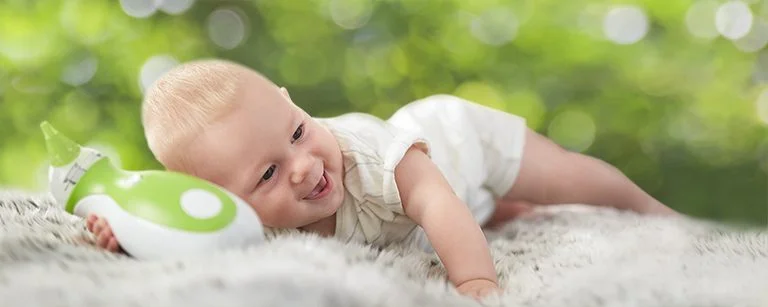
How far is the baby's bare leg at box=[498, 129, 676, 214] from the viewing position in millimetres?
1423

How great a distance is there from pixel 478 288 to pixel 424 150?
290 millimetres

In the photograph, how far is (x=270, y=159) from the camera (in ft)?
3.34

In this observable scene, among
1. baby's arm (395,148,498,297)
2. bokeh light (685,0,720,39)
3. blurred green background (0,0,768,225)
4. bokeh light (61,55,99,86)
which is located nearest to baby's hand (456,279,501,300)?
baby's arm (395,148,498,297)

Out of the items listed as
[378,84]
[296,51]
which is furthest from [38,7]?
[378,84]

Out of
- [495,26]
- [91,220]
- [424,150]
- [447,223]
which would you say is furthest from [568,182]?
[91,220]

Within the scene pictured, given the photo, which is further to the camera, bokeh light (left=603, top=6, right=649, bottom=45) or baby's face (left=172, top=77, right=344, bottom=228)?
bokeh light (left=603, top=6, right=649, bottom=45)

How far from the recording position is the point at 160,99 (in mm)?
1032

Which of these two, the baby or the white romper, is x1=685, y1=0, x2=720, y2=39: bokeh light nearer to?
the white romper

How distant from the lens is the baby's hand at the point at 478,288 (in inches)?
35.6

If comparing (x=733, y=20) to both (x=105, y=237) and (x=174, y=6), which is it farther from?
(x=105, y=237)

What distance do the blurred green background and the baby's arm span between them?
3.09ft

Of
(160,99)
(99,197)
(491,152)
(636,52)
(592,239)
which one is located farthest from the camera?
(636,52)

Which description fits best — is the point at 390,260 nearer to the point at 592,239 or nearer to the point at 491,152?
the point at 592,239

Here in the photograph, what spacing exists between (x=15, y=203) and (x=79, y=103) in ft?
3.07
